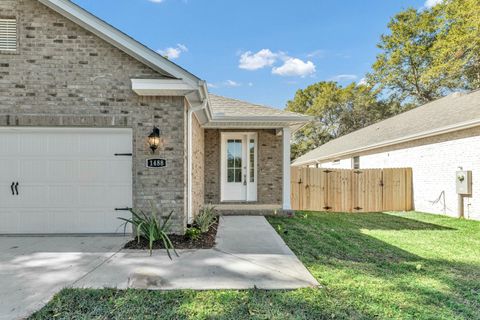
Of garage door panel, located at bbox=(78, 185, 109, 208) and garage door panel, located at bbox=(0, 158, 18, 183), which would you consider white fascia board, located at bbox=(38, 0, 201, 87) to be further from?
garage door panel, located at bbox=(0, 158, 18, 183)

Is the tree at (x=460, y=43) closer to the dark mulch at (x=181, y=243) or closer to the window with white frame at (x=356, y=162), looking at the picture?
the window with white frame at (x=356, y=162)

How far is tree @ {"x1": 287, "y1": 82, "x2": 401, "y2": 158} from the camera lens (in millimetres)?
28109

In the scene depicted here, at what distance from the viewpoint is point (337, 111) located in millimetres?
30906

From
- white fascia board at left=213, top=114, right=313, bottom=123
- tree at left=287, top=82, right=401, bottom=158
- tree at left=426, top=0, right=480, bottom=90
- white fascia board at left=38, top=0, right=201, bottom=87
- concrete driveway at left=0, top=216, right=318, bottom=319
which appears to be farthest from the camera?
tree at left=287, top=82, right=401, bottom=158

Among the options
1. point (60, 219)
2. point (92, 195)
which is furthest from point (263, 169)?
point (60, 219)

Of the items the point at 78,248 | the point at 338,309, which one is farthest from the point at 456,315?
the point at 78,248

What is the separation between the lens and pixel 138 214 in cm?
554

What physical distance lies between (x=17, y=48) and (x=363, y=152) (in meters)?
14.4

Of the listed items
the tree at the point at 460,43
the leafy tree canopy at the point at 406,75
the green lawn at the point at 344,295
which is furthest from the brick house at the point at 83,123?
the leafy tree canopy at the point at 406,75

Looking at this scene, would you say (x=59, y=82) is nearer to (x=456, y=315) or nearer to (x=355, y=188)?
(x=456, y=315)

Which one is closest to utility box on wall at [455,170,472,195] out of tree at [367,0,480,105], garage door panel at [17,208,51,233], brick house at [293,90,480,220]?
brick house at [293,90,480,220]

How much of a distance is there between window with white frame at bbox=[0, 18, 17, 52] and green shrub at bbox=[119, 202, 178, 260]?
4003mm

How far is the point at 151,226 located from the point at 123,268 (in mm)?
1167

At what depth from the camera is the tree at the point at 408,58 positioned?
73.0ft
